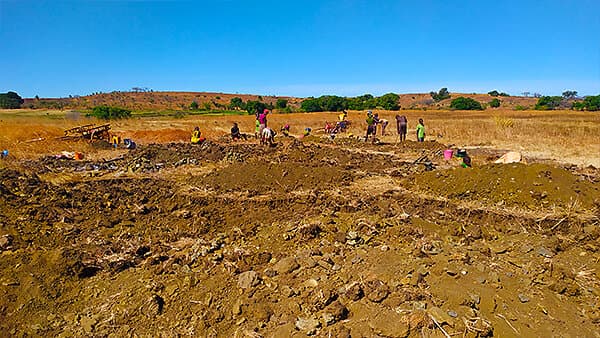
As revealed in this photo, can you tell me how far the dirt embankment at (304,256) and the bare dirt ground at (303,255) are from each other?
0.02 m

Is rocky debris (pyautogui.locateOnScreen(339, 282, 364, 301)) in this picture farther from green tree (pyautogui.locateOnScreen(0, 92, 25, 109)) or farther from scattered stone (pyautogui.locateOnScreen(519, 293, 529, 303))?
green tree (pyautogui.locateOnScreen(0, 92, 25, 109))

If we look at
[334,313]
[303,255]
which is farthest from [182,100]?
[334,313]

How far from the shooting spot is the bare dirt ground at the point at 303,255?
3.57m

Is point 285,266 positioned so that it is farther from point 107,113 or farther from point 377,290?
point 107,113

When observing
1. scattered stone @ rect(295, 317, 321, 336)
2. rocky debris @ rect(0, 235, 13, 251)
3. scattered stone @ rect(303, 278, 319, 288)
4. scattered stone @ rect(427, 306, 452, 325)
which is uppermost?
rocky debris @ rect(0, 235, 13, 251)

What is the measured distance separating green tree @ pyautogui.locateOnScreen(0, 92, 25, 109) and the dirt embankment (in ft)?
227

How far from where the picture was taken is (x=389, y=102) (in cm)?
6444

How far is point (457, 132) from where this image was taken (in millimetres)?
20875

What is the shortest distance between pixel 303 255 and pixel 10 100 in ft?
268

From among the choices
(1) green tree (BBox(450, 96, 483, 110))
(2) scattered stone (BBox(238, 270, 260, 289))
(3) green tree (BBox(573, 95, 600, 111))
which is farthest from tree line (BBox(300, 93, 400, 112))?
(2) scattered stone (BBox(238, 270, 260, 289))

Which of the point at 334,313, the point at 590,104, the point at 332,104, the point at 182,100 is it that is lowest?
the point at 334,313

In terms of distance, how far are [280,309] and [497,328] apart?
1.99 metres

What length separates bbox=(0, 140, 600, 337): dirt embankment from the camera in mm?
3570

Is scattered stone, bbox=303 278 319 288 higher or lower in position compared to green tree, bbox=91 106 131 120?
lower
